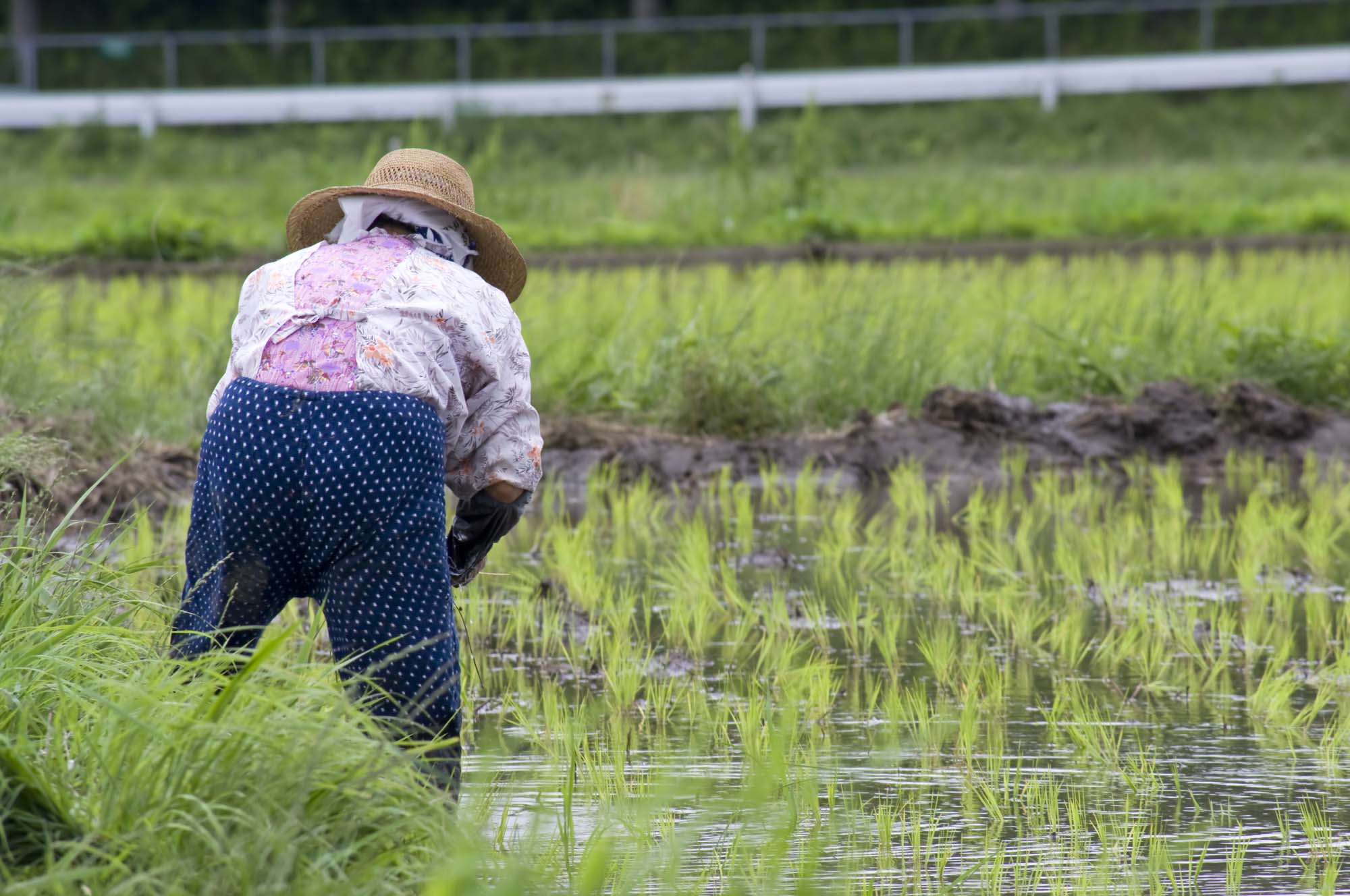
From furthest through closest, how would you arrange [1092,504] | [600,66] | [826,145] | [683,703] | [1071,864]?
[600,66] → [826,145] → [1092,504] → [683,703] → [1071,864]

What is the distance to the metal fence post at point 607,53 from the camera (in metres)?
22.9

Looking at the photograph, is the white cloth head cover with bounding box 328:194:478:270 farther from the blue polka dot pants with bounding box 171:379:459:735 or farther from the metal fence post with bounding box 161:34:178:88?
the metal fence post with bounding box 161:34:178:88

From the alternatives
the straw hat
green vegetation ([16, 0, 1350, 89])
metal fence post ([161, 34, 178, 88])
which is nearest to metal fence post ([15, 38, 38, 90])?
green vegetation ([16, 0, 1350, 89])

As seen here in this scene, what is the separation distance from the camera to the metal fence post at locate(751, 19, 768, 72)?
23156mm

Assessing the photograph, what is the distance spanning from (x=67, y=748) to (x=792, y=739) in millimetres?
1451

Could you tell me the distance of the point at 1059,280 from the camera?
9820mm

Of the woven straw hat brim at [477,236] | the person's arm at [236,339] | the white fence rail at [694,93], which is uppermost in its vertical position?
the white fence rail at [694,93]

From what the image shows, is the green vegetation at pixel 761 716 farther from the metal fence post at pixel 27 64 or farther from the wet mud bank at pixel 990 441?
the metal fence post at pixel 27 64

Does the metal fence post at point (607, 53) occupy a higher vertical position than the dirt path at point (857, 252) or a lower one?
higher

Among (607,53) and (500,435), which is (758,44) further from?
(500,435)

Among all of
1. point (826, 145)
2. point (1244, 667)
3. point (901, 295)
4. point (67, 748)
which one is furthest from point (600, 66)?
point (67, 748)

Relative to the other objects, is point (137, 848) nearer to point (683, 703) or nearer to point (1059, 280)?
point (683, 703)

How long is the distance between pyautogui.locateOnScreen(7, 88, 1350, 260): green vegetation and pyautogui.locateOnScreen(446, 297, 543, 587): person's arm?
7.43m

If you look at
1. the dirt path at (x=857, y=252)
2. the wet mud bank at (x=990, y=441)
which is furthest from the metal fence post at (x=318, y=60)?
the wet mud bank at (x=990, y=441)
